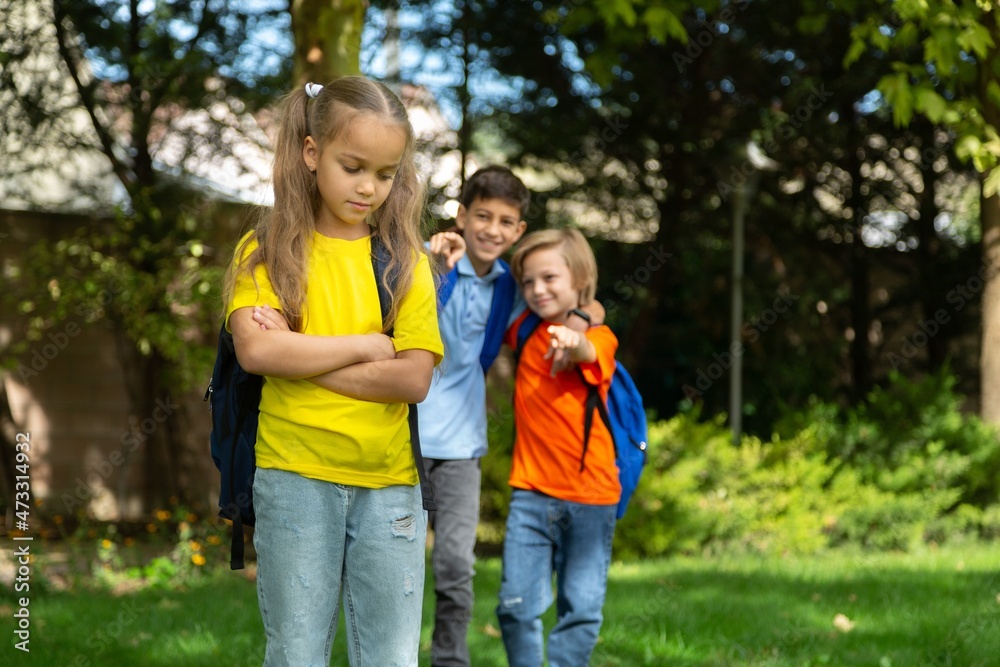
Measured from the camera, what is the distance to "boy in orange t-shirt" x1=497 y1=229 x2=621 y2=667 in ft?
10.9

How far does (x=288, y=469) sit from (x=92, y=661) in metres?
2.25

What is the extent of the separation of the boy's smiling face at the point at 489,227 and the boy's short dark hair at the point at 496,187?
17 mm

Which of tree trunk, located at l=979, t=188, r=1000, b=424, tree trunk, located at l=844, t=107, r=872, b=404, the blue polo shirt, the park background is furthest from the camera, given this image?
tree trunk, located at l=844, t=107, r=872, b=404

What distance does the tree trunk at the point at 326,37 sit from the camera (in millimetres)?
5559

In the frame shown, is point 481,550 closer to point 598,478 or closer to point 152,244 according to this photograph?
point 152,244

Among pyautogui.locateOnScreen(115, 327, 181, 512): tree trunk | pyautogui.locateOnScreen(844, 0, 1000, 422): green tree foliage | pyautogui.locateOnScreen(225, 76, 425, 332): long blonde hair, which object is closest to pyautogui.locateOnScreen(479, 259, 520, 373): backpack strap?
pyautogui.locateOnScreen(225, 76, 425, 332): long blonde hair

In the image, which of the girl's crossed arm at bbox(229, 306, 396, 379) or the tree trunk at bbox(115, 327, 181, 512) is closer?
the girl's crossed arm at bbox(229, 306, 396, 379)

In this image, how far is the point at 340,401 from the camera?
2262mm

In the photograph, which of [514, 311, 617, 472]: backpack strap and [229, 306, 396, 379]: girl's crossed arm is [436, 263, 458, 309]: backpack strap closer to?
[514, 311, 617, 472]: backpack strap

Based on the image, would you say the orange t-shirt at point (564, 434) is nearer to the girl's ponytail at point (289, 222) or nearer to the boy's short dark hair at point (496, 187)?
the boy's short dark hair at point (496, 187)

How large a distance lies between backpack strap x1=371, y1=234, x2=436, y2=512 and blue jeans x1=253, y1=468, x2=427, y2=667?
0.11ft

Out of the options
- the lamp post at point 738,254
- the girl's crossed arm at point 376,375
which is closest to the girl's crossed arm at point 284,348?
the girl's crossed arm at point 376,375

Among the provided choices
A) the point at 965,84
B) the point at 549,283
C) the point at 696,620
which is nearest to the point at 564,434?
the point at 549,283

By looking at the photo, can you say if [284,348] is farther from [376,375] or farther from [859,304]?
[859,304]
